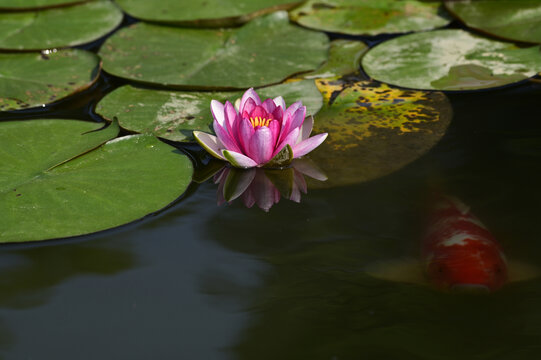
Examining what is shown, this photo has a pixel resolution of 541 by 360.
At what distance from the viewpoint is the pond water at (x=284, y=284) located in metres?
1.33

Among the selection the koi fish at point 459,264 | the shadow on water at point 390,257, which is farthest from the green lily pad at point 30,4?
the koi fish at point 459,264

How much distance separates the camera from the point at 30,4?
3250 millimetres

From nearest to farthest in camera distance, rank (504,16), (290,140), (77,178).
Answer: (77,178)
(290,140)
(504,16)

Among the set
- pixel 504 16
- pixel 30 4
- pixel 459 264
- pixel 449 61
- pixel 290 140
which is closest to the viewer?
pixel 459 264

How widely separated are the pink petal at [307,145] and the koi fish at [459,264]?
535mm

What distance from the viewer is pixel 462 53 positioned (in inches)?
104

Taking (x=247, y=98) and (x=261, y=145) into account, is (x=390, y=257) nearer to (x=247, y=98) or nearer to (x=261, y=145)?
(x=261, y=145)

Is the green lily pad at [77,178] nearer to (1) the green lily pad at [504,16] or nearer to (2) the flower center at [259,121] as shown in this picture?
(2) the flower center at [259,121]

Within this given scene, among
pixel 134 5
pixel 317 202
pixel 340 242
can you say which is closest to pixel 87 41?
pixel 134 5

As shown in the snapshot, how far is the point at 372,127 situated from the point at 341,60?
26.3 inches

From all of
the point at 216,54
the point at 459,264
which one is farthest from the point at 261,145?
the point at 216,54

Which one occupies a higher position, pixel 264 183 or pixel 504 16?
pixel 504 16

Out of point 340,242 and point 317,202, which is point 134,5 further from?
point 340,242

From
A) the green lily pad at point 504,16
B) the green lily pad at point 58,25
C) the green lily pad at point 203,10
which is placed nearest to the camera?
the green lily pad at point 504,16
